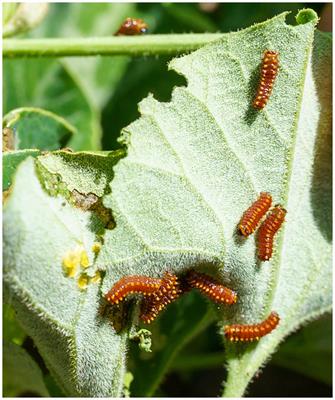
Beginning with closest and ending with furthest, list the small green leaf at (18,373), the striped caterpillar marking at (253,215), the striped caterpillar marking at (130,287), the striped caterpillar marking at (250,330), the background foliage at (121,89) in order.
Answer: the striped caterpillar marking at (130,287) < the striped caterpillar marking at (253,215) < the striped caterpillar marking at (250,330) < the small green leaf at (18,373) < the background foliage at (121,89)

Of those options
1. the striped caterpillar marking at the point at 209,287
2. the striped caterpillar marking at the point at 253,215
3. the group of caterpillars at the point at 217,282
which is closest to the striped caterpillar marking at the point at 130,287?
the group of caterpillars at the point at 217,282

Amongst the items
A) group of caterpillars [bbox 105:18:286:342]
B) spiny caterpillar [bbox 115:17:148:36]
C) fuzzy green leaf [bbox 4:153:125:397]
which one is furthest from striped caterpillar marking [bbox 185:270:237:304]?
spiny caterpillar [bbox 115:17:148:36]

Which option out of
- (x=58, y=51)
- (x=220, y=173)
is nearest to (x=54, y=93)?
(x=58, y=51)

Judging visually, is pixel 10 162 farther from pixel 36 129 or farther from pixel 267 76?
pixel 267 76

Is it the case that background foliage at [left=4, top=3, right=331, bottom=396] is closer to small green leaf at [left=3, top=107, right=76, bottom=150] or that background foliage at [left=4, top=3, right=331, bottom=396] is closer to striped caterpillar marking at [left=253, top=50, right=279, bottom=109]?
small green leaf at [left=3, top=107, right=76, bottom=150]

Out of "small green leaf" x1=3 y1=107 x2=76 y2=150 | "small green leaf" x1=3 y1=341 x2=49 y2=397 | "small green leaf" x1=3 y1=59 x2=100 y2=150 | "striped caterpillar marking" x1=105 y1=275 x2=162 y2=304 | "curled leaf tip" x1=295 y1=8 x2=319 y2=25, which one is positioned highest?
"curled leaf tip" x1=295 y1=8 x2=319 y2=25

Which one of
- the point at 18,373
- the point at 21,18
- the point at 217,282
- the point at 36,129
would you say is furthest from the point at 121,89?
the point at 217,282

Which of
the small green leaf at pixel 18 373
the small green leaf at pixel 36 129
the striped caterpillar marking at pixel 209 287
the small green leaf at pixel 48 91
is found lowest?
the small green leaf at pixel 18 373

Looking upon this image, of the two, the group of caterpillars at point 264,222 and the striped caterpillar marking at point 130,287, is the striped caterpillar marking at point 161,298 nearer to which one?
the striped caterpillar marking at point 130,287
